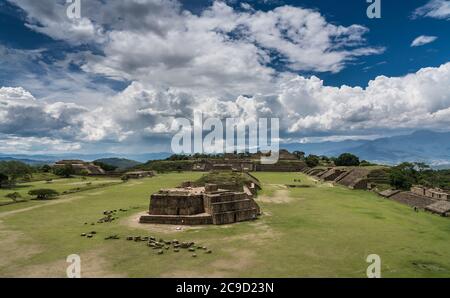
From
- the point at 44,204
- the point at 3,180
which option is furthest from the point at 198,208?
the point at 3,180

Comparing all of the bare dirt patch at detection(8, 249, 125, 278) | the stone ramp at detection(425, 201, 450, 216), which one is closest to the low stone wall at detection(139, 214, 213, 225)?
the bare dirt patch at detection(8, 249, 125, 278)

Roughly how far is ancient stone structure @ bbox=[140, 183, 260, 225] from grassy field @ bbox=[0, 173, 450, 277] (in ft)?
3.56

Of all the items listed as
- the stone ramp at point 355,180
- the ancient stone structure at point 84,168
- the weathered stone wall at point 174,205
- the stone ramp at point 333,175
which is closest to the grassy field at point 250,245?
the weathered stone wall at point 174,205

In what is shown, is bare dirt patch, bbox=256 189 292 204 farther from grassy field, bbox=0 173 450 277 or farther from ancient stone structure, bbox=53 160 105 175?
ancient stone structure, bbox=53 160 105 175

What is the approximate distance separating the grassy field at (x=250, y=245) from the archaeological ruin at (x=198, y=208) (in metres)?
1.08

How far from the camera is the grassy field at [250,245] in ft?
49.4

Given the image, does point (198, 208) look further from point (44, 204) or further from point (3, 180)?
point (3, 180)

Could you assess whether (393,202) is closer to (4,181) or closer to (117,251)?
(117,251)

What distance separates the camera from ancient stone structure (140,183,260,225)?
24.9m

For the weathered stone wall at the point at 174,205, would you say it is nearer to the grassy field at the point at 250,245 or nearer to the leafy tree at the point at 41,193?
the grassy field at the point at 250,245

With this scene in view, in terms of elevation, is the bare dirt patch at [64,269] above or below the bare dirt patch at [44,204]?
below
